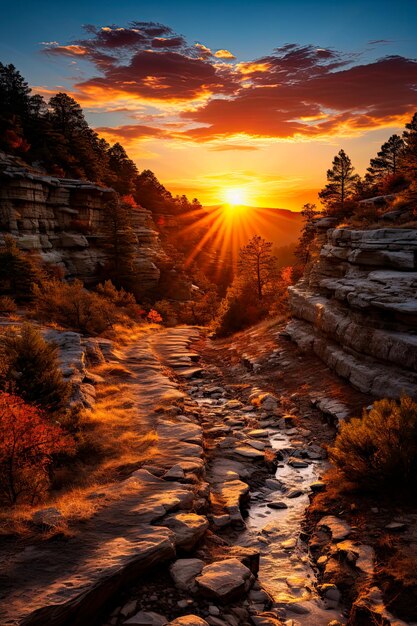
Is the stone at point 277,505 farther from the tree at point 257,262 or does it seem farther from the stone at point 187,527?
the tree at point 257,262

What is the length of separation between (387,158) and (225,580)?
50.2 meters

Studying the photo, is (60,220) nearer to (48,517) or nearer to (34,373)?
(34,373)

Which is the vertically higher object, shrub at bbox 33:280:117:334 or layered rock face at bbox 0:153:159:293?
layered rock face at bbox 0:153:159:293

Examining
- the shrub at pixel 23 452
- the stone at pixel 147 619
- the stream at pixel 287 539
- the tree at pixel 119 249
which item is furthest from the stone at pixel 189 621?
the tree at pixel 119 249

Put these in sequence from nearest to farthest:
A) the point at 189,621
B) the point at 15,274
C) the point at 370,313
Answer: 1. the point at 189,621
2. the point at 370,313
3. the point at 15,274

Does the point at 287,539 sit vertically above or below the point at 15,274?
below

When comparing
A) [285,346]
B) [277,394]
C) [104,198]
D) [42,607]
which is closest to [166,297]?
[104,198]

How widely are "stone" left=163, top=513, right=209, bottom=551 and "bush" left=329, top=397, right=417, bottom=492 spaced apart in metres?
3.82

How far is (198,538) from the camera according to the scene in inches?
282

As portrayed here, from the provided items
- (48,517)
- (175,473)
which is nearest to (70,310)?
(175,473)

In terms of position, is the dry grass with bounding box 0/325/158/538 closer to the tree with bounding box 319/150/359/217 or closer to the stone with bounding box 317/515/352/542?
the stone with bounding box 317/515/352/542

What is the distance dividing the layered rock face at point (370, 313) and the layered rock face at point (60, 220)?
30098mm

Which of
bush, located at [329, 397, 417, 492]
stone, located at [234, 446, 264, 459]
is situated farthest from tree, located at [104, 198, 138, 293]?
bush, located at [329, 397, 417, 492]

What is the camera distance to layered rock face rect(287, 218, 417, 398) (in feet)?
41.2
